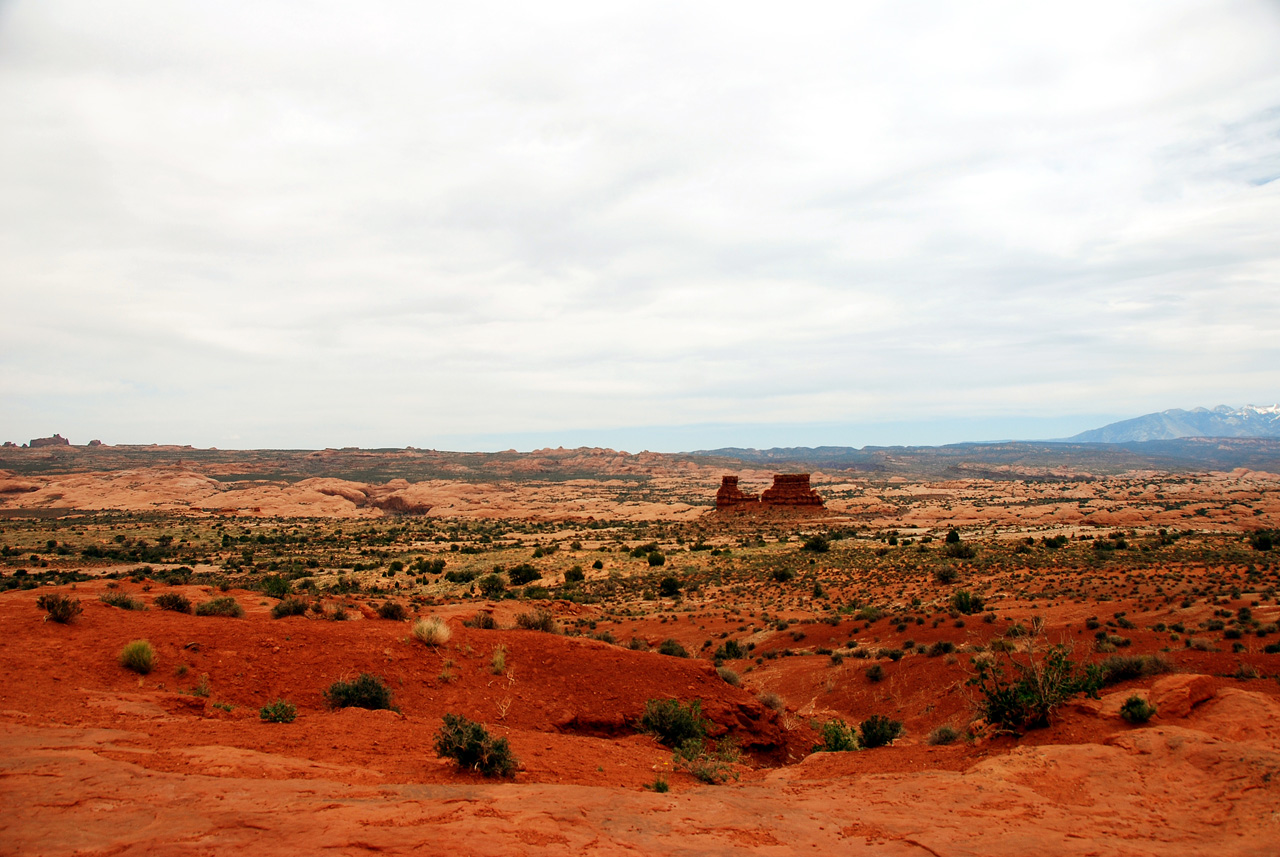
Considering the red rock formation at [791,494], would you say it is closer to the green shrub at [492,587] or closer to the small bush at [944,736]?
the green shrub at [492,587]

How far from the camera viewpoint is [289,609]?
1598 cm

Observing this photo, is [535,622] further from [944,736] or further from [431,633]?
[944,736]

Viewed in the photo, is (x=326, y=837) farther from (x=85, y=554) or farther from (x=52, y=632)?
(x=85, y=554)

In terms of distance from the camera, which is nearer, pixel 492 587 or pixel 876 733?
pixel 876 733

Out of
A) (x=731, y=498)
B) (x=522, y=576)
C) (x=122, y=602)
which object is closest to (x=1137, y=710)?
(x=122, y=602)

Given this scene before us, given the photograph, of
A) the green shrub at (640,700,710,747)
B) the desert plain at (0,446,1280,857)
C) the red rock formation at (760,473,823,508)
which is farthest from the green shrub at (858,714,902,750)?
the red rock formation at (760,473,823,508)

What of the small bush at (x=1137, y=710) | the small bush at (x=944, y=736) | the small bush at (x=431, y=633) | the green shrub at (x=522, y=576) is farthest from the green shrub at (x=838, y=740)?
the green shrub at (x=522, y=576)

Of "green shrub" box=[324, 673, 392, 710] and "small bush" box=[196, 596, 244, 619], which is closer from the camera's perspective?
"green shrub" box=[324, 673, 392, 710]

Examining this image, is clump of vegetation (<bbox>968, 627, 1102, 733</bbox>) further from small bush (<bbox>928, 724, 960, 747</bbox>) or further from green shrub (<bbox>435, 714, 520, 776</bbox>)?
green shrub (<bbox>435, 714, 520, 776</bbox>)

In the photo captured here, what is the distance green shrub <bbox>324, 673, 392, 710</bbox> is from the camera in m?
10.8

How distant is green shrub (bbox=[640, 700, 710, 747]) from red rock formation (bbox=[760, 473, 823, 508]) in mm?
57930

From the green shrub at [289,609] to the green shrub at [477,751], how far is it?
9718 millimetres

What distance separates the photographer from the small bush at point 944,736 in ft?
37.5

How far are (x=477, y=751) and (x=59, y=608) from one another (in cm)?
1007
